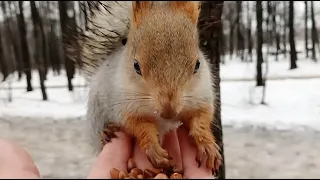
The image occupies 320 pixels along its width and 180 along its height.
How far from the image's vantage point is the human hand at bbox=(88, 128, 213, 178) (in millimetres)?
691

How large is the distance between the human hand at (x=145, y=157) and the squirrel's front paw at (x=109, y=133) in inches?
0.4

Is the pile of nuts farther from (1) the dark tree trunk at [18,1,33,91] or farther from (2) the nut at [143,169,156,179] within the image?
(1) the dark tree trunk at [18,1,33,91]

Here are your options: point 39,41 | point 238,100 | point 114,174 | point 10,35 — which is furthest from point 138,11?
point 39,41

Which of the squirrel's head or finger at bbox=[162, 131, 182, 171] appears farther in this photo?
finger at bbox=[162, 131, 182, 171]

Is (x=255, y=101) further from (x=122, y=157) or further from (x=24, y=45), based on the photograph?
(x=24, y=45)

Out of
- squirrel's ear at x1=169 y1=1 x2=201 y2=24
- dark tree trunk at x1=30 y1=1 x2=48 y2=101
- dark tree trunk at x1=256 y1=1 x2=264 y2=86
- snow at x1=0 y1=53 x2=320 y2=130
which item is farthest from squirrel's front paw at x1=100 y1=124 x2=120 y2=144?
dark tree trunk at x1=30 y1=1 x2=48 y2=101

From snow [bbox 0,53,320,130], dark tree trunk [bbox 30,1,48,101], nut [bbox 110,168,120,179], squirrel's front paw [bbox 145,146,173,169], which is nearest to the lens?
nut [bbox 110,168,120,179]

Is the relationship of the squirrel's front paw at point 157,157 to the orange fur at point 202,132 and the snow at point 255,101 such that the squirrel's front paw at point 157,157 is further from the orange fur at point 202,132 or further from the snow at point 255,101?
the snow at point 255,101

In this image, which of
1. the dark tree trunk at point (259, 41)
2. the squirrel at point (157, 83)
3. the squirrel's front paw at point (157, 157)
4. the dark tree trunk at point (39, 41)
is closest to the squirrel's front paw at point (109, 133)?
the squirrel at point (157, 83)

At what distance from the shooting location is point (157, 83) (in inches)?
25.6

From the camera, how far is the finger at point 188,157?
27.4 inches

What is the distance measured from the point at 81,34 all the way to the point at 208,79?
1.09 feet

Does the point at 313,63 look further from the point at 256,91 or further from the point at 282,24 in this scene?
the point at 282,24

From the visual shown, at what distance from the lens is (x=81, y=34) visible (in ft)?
3.18
